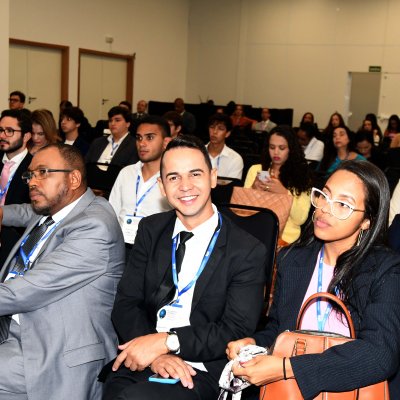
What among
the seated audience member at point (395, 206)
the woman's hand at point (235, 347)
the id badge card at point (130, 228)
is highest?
the seated audience member at point (395, 206)

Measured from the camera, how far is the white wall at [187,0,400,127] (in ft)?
47.5

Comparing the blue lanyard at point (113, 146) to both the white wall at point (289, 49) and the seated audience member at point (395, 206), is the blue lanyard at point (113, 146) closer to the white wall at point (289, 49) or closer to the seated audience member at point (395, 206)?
the seated audience member at point (395, 206)

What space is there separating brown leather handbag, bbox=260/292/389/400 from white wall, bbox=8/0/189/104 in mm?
11246

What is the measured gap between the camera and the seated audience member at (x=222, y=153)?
243 inches

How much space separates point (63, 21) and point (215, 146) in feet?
25.3

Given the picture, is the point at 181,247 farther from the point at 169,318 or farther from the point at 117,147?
the point at 117,147

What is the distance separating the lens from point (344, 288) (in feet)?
6.71

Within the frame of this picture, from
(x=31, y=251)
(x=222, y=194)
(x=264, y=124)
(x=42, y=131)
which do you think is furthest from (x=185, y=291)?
(x=264, y=124)

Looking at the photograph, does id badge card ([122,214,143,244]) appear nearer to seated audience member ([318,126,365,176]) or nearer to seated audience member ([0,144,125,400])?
seated audience member ([0,144,125,400])

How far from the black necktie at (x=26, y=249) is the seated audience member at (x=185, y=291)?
485 millimetres

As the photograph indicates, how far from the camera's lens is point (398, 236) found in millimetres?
2875

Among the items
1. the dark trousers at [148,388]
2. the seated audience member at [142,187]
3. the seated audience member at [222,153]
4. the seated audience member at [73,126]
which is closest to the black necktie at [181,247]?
the dark trousers at [148,388]

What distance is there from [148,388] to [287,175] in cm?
289

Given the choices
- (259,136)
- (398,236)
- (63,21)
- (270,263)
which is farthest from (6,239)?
(63,21)
